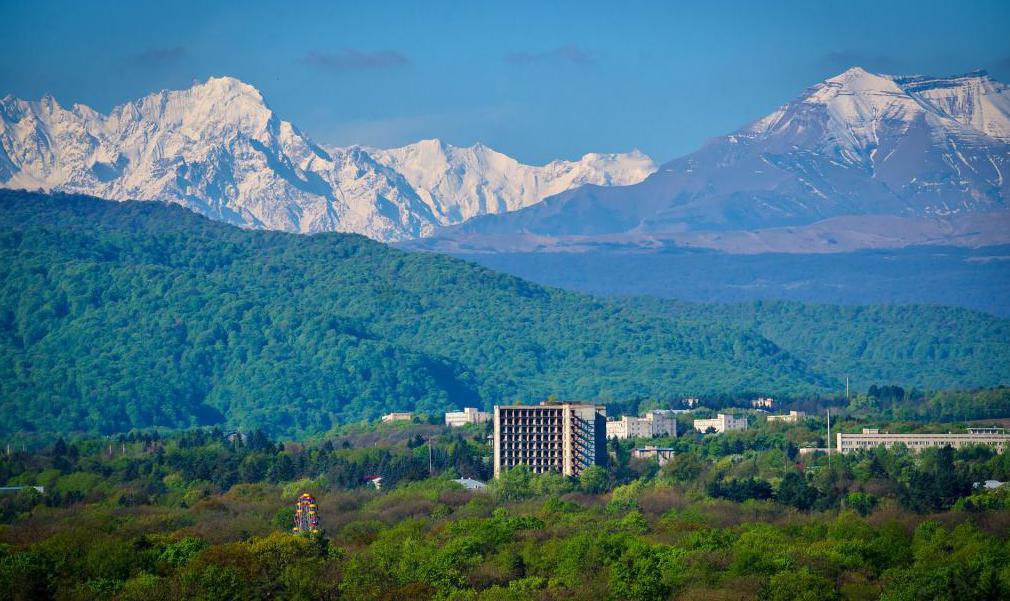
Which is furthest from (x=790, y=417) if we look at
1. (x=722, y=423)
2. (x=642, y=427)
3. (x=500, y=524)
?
(x=500, y=524)

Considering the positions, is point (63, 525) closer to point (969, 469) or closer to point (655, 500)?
point (655, 500)

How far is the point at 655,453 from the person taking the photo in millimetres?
156125

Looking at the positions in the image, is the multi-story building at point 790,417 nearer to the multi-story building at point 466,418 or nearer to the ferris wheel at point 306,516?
the multi-story building at point 466,418

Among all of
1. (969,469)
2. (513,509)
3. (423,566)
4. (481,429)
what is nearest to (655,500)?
(513,509)

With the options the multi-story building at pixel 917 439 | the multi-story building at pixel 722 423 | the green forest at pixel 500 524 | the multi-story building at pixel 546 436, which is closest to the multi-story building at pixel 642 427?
the multi-story building at pixel 722 423

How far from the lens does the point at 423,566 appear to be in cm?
8531

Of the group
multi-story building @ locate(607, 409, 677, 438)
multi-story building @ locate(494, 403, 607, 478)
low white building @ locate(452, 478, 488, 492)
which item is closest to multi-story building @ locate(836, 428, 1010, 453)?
multi-story building @ locate(494, 403, 607, 478)

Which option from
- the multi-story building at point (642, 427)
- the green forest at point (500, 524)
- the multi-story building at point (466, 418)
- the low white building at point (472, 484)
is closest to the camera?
the green forest at point (500, 524)

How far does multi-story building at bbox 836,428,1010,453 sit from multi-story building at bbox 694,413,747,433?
22.4 metres

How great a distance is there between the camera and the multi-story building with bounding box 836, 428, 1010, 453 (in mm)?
153500

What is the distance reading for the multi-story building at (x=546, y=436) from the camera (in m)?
139

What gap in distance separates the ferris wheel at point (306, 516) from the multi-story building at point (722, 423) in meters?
75.7

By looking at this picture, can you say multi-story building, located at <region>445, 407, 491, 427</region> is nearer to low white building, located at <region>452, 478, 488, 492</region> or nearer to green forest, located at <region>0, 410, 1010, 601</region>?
green forest, located at <region>0, 410, 1010, 601</region>

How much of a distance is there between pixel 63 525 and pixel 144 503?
19393mm
